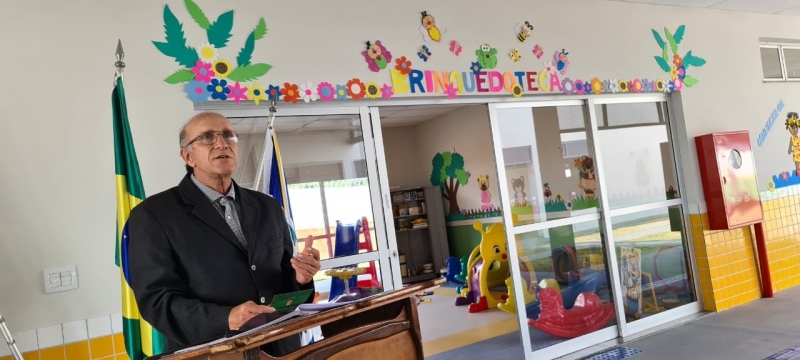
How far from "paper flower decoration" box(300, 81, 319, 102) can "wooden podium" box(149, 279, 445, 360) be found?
1.79m

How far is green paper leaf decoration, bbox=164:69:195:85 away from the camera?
122 inches

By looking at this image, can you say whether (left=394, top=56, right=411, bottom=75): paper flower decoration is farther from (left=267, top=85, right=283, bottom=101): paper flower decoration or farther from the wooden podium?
the wooden podium

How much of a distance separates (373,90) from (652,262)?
295cm

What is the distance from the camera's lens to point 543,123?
456 cm

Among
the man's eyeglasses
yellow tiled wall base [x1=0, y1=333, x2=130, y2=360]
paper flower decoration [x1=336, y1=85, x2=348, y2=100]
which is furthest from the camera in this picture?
paper flower decoration [x1=336, y1=85, x2=348, y2=100]

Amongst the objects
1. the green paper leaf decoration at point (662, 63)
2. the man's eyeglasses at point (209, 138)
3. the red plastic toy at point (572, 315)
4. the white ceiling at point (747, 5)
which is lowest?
the red plastic toy at point (572, 315)

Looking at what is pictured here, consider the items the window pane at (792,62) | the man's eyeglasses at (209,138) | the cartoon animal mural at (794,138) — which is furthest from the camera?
the window pane at (792,62)

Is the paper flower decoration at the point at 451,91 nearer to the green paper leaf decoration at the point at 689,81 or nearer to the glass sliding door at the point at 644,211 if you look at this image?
the glass sliding door at the point at 644,211

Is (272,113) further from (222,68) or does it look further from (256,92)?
(222,68)

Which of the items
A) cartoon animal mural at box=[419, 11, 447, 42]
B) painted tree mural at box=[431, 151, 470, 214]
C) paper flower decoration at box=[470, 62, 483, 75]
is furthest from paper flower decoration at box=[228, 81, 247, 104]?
painted tree mural at box=[431, 151, 470, 214]

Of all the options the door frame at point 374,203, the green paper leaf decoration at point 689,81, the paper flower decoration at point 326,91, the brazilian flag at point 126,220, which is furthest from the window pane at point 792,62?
the brazilian flag at point 126,220

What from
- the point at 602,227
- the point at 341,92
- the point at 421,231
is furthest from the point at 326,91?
the point at 421,231

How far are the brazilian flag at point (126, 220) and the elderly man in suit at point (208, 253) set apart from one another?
0.55m

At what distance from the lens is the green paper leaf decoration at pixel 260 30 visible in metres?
3.36
